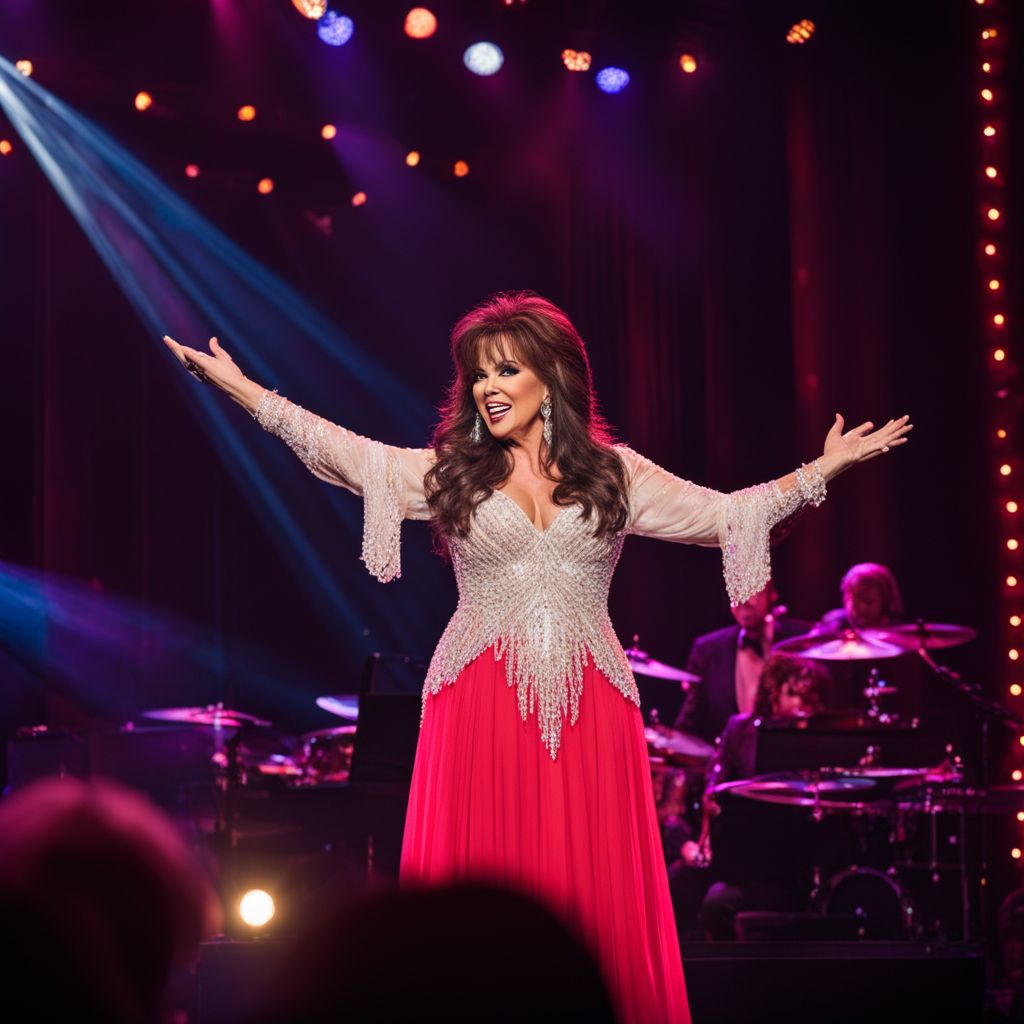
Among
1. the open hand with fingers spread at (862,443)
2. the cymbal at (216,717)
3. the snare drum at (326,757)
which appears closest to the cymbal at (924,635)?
the open hand with fingers spread at (862,443)

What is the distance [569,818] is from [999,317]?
4.27 metres

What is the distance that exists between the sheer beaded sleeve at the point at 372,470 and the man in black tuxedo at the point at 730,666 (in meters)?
4.28

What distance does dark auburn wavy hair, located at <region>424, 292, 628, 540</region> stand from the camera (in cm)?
359

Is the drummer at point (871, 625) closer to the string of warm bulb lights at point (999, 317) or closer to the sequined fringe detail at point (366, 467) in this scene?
the string of warm bulb lights at point (999, 317)

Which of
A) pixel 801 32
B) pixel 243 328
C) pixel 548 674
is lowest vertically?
pixel 548 674

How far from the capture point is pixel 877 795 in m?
6.54

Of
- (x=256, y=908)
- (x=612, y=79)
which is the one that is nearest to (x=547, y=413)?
(x=256, y=908)

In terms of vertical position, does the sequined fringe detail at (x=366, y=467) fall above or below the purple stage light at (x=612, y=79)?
below

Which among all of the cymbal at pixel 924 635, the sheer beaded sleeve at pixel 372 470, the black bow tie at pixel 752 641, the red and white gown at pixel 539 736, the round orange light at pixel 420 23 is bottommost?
the red and white gown at pixel 539 736

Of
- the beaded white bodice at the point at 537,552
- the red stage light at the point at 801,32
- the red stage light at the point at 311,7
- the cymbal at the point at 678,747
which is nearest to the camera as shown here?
the beaded white bodice at the point at 537,552

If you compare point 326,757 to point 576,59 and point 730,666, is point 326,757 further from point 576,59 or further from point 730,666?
point 576,59

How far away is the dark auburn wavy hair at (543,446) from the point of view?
141 inches

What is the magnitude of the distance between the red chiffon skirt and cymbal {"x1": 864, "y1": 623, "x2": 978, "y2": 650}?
2.91 meters

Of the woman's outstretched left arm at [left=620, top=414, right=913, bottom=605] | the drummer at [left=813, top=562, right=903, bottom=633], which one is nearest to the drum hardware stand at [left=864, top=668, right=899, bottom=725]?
the drummer at [left=813, top=562, right=903, bottom=633]
